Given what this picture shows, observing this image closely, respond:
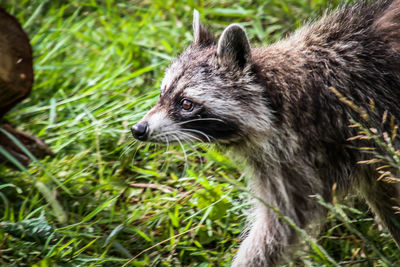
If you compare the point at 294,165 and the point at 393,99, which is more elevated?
the point at 393,99

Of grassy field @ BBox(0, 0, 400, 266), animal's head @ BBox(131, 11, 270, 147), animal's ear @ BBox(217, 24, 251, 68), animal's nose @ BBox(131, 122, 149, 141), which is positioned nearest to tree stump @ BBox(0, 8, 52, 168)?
grassy field @ BBox(0, 0, 400, 266)

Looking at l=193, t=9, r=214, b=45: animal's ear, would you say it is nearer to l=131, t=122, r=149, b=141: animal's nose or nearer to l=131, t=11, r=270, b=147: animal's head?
l=131, t=11, r=270, b=147: animal's head

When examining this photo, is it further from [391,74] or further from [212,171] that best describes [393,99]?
[212,171]

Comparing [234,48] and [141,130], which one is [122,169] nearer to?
[141,130]

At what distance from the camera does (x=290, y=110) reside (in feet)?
12.7

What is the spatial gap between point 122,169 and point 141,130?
1.29 meters

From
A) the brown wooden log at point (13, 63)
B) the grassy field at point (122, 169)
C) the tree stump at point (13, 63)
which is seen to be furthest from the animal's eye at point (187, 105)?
the brown wooden log at point (13, 63)

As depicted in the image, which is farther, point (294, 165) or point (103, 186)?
point (103, 186)

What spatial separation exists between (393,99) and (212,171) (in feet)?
5.75

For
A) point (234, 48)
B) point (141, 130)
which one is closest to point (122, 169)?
point (141, 130)

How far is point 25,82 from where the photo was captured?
4.83 m

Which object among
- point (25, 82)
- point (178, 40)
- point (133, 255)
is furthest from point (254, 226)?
point (178, 40)

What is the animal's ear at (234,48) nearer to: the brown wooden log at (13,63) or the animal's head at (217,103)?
the animal's head at (217,103)

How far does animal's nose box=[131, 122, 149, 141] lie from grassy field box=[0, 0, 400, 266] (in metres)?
0.51
